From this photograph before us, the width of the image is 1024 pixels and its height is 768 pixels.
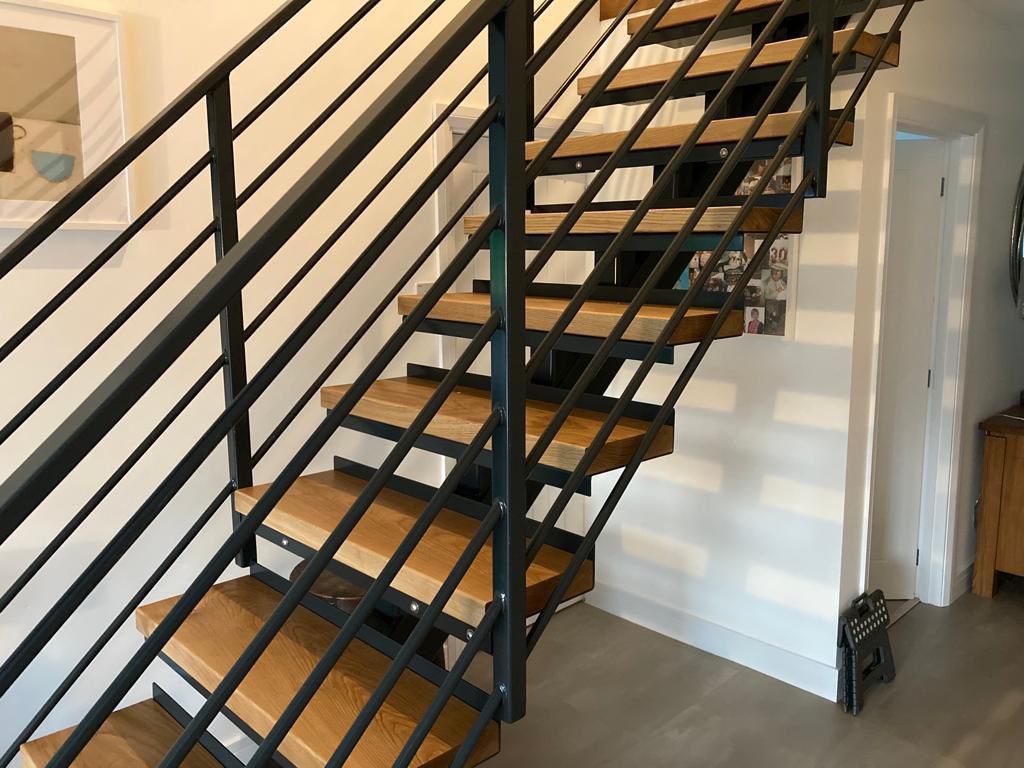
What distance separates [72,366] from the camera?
1620 mm

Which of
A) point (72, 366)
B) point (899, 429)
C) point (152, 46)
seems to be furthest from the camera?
point (899, 429)

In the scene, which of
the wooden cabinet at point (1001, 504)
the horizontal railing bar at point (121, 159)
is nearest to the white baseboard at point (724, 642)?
the wooden cabinet at point (1001, 504)

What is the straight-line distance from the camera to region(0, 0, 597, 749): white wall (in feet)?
Answer: 6.69

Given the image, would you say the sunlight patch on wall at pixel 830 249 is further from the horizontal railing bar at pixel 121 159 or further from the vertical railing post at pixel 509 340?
the vertical railing post at pixel 509 340

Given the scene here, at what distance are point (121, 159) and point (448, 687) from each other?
3.84ft

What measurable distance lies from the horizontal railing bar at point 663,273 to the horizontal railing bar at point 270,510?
0.19 meters

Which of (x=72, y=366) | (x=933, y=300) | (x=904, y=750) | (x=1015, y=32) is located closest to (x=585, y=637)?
(x=904, y=750)

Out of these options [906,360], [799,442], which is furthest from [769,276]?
[906,360]

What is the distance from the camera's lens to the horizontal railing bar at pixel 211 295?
0.73m

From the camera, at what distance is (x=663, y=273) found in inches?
60.2

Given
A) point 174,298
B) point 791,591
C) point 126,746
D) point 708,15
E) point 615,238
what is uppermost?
point 708,15

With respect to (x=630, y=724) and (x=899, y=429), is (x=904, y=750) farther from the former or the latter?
(x=899, y=429)

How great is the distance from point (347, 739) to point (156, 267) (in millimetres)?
1515

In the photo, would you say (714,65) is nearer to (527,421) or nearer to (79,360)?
(527,421)
